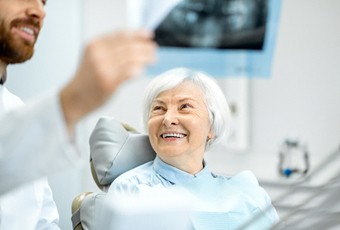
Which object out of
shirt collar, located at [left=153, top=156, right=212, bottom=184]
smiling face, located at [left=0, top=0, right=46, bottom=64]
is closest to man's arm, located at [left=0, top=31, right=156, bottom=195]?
smiling face, located at [left=0, top=0, right=46, bottom=64]

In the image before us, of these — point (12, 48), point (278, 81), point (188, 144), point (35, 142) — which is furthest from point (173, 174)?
point (278, 81)

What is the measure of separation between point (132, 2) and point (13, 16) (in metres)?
2.23

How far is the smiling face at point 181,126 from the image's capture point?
1852 millimetres

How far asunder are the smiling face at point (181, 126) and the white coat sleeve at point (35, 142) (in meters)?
1.04

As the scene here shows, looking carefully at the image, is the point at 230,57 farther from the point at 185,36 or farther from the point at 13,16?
the point at 13,16

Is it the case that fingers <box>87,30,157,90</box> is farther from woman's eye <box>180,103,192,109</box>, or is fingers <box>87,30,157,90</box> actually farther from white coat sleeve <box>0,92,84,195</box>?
woman's eye <box>180,103,192,109</box>

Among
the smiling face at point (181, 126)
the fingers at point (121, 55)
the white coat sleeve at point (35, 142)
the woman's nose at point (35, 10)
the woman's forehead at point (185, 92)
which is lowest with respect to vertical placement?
the smiling face at point (181, 126)

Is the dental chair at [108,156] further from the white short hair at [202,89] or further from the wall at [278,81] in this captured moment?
the wall at [278,81]

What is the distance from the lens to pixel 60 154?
785 millimetres

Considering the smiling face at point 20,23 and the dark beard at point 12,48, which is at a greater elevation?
the smiling face at point 20,23

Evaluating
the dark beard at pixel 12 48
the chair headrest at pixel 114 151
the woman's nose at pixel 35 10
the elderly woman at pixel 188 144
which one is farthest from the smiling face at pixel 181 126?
the woman's nose at pixel 35 10

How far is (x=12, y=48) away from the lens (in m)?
1.11

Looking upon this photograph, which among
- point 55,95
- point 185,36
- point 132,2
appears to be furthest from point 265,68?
point 55,95

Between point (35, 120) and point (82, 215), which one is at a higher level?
point (35, 120)
